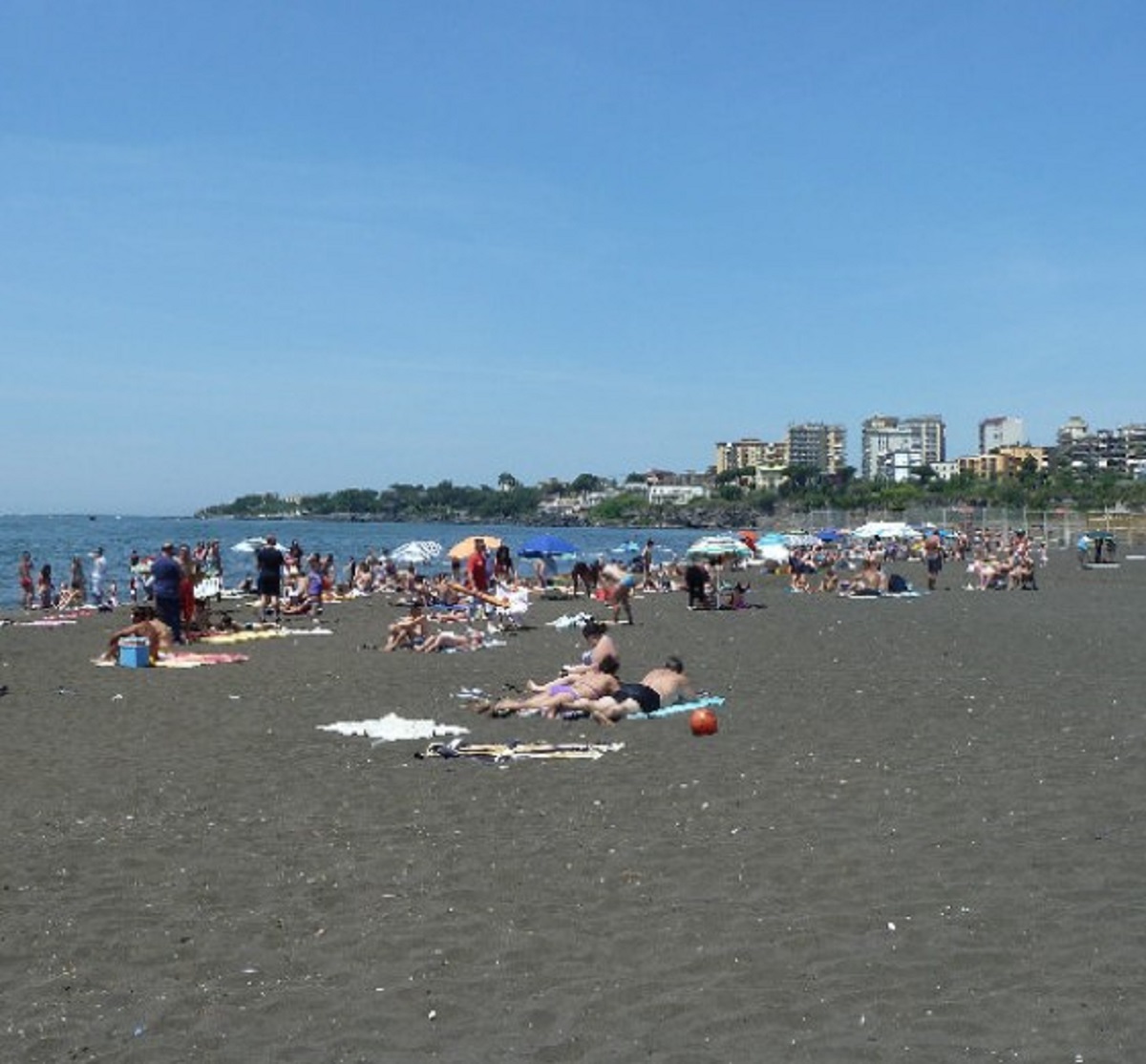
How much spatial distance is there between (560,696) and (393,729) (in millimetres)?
1703

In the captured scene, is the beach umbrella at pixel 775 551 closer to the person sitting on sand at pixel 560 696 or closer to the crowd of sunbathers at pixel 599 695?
the crowd of sunbathers at pixel 599 695

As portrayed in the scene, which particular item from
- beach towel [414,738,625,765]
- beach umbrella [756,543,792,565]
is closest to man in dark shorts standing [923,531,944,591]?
beach umbrella [756,543,792,565]

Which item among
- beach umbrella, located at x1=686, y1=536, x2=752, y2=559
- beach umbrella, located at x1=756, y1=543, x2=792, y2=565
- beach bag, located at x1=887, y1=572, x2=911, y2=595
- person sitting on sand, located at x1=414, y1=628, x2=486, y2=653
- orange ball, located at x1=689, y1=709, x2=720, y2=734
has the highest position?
beach umbrella, located at x1=686, y1=536, x2=752, y2=559

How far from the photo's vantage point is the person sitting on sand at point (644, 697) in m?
12.5

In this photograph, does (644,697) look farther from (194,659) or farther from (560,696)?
(194,659)

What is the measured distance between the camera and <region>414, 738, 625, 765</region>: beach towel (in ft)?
34.6

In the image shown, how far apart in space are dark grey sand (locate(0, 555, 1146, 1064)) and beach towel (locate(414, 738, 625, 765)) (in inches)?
10.0

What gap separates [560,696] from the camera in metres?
12.8

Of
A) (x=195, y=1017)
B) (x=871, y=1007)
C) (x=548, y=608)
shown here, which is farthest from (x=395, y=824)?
(x=548, y=608)

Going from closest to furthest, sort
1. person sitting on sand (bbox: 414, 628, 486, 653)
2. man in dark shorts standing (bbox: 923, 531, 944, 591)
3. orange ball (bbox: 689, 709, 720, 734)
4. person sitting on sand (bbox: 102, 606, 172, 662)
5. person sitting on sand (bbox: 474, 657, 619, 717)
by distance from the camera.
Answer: orange ball (bbox: 689, 709, 720, 734) < person sitting on sand (bbox: 474, 657, 619, 717) < person sitting on sand (bbox: 102, 606, 172, 662) < person sitting on sand (bbox: 414, 628, 486, 653) < man in dark shorts standing (bbox: 923, 531, 944, 591)

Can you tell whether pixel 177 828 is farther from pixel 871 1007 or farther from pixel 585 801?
pixel 871 1007

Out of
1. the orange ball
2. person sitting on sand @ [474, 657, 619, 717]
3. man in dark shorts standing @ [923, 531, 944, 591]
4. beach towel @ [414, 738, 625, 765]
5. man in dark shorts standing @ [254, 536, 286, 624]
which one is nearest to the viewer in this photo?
beach towel @ [414, 738, 625, 765]

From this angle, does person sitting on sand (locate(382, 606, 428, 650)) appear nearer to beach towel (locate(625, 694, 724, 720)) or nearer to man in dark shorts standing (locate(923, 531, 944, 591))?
beach towel (locate(625, 694, 724, 720))

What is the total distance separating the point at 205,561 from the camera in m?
38.5
